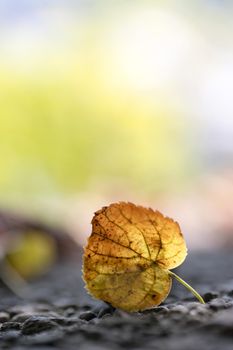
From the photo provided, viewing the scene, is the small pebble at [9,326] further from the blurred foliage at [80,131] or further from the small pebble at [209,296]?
the blurred foliage at [80,131]

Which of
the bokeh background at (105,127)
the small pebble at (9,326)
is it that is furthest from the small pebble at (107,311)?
the bokeh background at (105,127)

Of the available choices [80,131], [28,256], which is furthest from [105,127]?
[28,256]

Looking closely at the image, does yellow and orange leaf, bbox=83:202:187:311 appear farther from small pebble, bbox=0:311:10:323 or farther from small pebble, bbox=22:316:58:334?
small pebble, bbox=0:311:10:323

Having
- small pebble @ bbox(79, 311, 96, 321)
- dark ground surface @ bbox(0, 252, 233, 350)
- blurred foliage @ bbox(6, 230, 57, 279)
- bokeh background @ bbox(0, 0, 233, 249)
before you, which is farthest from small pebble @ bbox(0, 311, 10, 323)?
bokeh background @ bbox(0, 0, 233, 249)

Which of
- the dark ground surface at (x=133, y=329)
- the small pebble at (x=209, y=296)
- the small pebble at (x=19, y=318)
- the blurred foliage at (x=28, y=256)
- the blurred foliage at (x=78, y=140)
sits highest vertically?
the blurred foliage at (x=78, y=140)

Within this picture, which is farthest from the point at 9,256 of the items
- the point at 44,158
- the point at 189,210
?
the point at 44,158

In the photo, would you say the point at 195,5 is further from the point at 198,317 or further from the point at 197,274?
the point at 198,317

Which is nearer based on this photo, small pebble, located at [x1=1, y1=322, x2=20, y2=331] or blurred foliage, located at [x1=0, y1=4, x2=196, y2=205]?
small pebble, located at [x1=1, y1=322, x2=20, y2=331]

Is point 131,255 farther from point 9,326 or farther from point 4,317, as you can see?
point 4,317
